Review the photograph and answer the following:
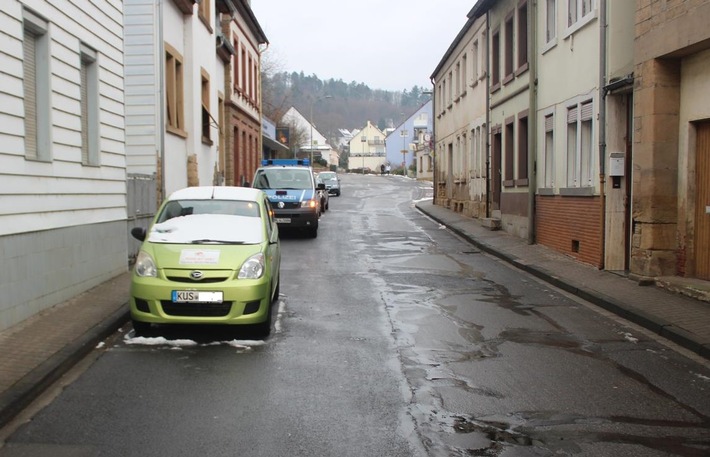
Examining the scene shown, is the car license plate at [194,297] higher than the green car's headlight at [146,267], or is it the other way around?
the green car's headlight at [146,267]

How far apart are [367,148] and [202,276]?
131 m

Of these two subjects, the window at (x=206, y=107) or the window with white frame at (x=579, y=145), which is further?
the window at (x=206, y=107)

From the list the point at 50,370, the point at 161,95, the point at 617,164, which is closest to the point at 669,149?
the point at 617,164

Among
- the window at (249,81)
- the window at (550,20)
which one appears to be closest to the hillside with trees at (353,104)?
the window at (249,81)

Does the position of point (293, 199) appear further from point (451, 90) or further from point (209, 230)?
point (451, 90)

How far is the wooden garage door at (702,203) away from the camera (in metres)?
→ 10.4

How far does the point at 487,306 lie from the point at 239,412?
219 inches

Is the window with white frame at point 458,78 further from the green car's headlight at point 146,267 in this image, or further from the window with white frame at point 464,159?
the green car's headlight at point 146,267

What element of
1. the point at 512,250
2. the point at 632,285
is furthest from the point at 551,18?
the point at 632,285

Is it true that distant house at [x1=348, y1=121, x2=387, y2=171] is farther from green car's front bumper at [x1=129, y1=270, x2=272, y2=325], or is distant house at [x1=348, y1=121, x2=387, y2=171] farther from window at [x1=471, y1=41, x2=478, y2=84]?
green car's front bumper at [x1=129, y1=270, x2=272, y2=325]

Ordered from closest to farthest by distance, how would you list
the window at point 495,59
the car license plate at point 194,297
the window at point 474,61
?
the car license plate at point 194,297, the window at point 495,59, the window at point 474,61

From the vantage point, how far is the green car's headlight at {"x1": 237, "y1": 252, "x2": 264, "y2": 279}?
7.86 m

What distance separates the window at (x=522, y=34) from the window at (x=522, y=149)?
4.89ft

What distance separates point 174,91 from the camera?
18062mm
